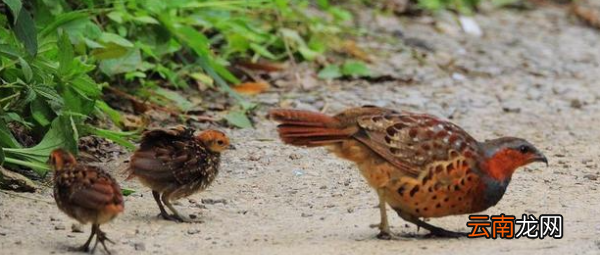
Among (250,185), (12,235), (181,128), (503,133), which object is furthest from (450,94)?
(12,235)

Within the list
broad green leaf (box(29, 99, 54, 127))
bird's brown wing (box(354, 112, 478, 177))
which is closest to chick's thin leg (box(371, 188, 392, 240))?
bird's brown wing (box(354, 112, 478, 177))

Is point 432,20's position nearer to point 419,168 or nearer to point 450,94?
point 450,94

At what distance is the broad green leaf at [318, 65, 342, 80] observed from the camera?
10055 mm

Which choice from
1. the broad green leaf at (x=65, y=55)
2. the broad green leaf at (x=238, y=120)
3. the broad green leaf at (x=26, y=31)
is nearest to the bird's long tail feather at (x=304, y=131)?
the broad green leaf at (x=26, y=31)

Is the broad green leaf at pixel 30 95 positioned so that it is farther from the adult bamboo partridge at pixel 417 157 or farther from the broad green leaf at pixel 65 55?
the adult bamboo partridge at pixel 417 157

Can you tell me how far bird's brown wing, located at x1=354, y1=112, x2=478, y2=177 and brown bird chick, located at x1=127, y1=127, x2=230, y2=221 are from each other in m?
1.00

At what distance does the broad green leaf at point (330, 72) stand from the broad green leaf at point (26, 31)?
392 centimetres

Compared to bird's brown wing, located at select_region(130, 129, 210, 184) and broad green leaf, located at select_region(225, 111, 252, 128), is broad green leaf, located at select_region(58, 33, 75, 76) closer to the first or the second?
bird's brown wing, located at select_region(130, 129, 210, 184)

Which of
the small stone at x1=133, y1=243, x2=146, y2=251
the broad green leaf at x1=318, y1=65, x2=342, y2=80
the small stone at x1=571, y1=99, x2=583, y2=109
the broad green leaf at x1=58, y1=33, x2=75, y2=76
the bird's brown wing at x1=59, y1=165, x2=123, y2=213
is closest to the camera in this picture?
the bird's brown wing at x1=59, y1=165, x2=123, y2=213

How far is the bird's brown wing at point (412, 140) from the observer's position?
6078 millimetres

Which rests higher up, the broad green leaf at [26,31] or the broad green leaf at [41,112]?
the broad green leaf at [26,31]

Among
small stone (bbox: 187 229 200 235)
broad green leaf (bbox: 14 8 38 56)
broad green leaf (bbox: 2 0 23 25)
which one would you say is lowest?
small stone (bbox: 187 229 200 235)

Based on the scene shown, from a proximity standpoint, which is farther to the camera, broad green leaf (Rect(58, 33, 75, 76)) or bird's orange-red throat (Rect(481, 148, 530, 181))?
broad green leaf (Rect(58, 33, 75, 76))

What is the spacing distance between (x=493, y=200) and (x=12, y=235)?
231 cm
